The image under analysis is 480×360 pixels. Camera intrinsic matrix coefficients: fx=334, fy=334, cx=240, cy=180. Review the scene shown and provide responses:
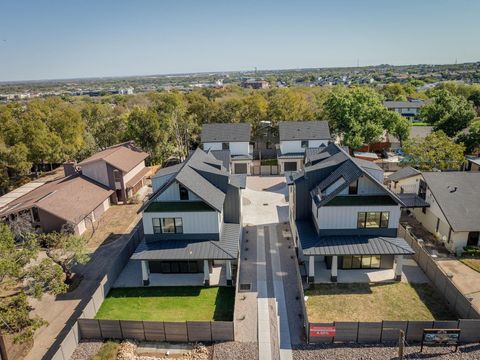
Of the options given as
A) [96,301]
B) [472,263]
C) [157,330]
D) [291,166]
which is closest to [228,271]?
[157,330]

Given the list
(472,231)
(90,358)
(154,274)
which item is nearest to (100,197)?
(154,274)

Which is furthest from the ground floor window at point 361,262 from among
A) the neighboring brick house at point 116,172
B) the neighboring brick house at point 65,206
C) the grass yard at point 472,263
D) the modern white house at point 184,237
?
the neighboring brick house at point 116,172

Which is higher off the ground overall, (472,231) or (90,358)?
(472,231)

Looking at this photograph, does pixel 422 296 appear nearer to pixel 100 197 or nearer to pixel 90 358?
pixel 90 358

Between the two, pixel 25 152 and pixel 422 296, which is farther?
pixel 25 152

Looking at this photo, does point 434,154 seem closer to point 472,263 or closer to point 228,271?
point 472,263

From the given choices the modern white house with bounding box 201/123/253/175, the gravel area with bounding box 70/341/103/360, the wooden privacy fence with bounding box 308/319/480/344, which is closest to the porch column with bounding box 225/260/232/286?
the wooden privacy fence with bounding box 308/319/480/344
